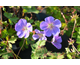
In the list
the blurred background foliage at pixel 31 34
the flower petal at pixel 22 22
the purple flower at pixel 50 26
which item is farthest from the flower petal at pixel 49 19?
the flower petal at pixel 22 22

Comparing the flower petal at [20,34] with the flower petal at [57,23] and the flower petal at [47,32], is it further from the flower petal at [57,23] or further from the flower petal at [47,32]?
the flower petal at [57,23]

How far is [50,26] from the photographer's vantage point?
909mm

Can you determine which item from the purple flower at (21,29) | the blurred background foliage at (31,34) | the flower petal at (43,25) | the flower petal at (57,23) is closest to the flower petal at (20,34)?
the purple flower at (21,29)

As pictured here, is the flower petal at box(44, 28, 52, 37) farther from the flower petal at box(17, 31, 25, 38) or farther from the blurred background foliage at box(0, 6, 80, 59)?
the flower petal at box(17, 31, 25, 38)

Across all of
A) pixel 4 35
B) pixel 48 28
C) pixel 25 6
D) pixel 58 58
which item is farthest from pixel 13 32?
pixel 58 58

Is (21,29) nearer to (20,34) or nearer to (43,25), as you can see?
(20,34)

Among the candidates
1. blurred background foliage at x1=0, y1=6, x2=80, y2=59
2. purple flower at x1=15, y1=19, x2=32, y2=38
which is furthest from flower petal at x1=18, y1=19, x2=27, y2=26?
blurred background foliage at x1=0, y1=6, x2=80, y2=59

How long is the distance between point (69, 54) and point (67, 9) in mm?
640

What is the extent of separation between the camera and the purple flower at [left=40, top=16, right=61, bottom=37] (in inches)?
32.7

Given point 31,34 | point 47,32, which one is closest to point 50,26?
point 47,32

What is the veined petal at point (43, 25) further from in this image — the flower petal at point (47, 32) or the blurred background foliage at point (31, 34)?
the blurred background foliage at point (31, 34)

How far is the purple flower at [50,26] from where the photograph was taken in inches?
32.7

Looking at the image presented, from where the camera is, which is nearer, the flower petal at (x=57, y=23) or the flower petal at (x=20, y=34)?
the flower petal at (x=57, y=23)

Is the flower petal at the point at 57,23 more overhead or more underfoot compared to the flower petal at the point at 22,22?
more underfoot
